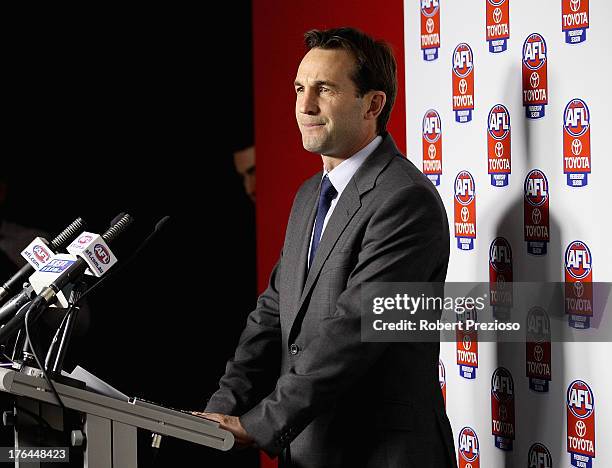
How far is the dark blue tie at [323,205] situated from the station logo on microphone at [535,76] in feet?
1.90

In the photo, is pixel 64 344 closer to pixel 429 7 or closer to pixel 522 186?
pixel 522 186

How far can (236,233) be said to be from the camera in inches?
207

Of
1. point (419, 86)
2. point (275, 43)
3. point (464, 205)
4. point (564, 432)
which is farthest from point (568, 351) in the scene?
point (275, 43)

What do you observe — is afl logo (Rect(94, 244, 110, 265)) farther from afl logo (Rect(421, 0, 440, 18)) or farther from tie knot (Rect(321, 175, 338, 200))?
afl logo (Rect(421, 0, 440, 18))

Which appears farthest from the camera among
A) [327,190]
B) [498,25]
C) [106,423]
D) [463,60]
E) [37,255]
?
[463,60]

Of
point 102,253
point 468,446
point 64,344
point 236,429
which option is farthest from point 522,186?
point 64,344

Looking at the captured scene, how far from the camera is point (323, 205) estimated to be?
2.46 m

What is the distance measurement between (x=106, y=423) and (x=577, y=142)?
53.6 inches

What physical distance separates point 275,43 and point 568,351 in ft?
6.87

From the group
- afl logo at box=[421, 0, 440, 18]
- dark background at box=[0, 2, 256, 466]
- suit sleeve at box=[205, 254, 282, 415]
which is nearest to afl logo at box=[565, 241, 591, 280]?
suit sleeve at box=[205, 254, 282, 415]

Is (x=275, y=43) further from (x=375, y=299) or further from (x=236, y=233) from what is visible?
(x=375, y=299)

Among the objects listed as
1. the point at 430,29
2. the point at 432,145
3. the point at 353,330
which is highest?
the point at 430,29

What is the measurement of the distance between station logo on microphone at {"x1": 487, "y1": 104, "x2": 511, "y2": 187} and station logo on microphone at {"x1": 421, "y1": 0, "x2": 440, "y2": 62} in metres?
0.35

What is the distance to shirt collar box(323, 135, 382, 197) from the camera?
2.41 metres
